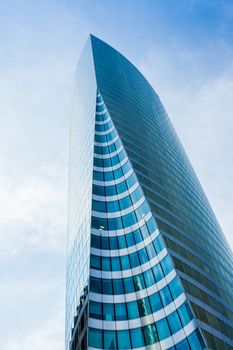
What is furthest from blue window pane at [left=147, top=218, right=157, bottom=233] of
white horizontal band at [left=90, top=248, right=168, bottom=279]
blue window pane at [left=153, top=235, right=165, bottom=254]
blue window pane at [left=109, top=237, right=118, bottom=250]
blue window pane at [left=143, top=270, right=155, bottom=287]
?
blue window pane at [left=143, top=270, right=155, bottom=287]

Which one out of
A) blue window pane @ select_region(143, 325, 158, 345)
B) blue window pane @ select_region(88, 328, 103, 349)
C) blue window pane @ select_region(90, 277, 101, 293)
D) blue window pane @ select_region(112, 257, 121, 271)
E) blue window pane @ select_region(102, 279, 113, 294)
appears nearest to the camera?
blue window pane @ select_region(143, 325, 158, 345)

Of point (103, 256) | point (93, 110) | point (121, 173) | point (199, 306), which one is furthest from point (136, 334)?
point (93, 110)

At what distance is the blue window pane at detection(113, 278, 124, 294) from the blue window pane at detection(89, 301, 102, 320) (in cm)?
295

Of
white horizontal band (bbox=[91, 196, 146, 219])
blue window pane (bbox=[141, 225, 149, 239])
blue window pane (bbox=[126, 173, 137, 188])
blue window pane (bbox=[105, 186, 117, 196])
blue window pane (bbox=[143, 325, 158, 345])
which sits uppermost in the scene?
blue window pane (bbox=[126, 173, 137, 188])

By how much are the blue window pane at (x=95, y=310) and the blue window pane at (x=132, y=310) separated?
11.1 feet

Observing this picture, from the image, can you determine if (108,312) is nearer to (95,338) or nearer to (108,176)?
(95,338)

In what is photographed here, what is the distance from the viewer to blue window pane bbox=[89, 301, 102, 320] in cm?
4338

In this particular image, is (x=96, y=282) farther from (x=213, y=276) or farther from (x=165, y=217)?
(x=213, y=276)

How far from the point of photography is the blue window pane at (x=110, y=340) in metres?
40.4

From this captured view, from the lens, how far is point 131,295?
45.8m

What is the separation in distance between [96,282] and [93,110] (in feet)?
146

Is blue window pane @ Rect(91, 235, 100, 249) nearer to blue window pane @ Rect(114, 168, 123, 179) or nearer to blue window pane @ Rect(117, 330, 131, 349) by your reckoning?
blue window pane @ Rect(114, 168, 123, 179)

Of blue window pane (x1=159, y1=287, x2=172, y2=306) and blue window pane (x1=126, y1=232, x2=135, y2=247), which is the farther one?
blue window pane (x1=126, y1=232, x2=135, y2=247)

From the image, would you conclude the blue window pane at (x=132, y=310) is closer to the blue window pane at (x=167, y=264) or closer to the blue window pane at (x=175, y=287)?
the blue window pane at (x=175, y=287)
